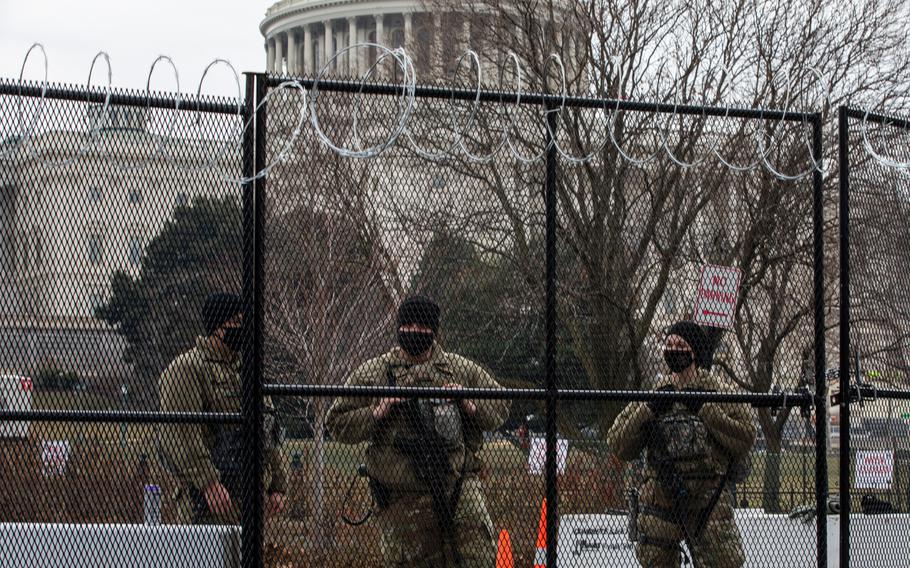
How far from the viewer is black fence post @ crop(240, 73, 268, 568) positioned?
5582 millimetres

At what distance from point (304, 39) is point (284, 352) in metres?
63.3

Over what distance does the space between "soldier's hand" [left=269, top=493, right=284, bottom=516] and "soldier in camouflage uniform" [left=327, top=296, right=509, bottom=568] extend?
40 centimetres

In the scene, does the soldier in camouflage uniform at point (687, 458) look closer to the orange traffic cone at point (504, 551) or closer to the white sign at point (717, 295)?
the white sign at point (717, 295)

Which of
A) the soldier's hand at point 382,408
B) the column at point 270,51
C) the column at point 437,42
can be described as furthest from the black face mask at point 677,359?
the column at point 270,51

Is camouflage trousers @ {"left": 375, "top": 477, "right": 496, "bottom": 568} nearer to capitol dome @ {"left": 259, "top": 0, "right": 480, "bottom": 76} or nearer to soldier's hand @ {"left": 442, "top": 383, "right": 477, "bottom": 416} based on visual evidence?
soldier's hand @ {"left": 442, "top": 383, "right": 477, "bottom": 416}

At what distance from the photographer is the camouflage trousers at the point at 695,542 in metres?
6.70

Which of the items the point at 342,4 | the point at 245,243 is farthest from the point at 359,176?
the point at 342,4

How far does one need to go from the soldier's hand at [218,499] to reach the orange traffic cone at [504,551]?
1.42 metres

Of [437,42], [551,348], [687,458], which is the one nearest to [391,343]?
[551,348]

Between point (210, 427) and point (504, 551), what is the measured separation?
188cm

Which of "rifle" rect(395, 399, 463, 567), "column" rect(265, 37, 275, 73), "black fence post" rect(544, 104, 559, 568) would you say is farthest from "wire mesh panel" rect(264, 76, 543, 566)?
"column" rect(265, 37, 275, 73)

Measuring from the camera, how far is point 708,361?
21.9 ft

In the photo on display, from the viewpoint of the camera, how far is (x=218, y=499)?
579cm

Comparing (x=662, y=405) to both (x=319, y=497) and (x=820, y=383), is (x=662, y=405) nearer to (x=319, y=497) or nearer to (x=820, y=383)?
(x=820, y=383)
